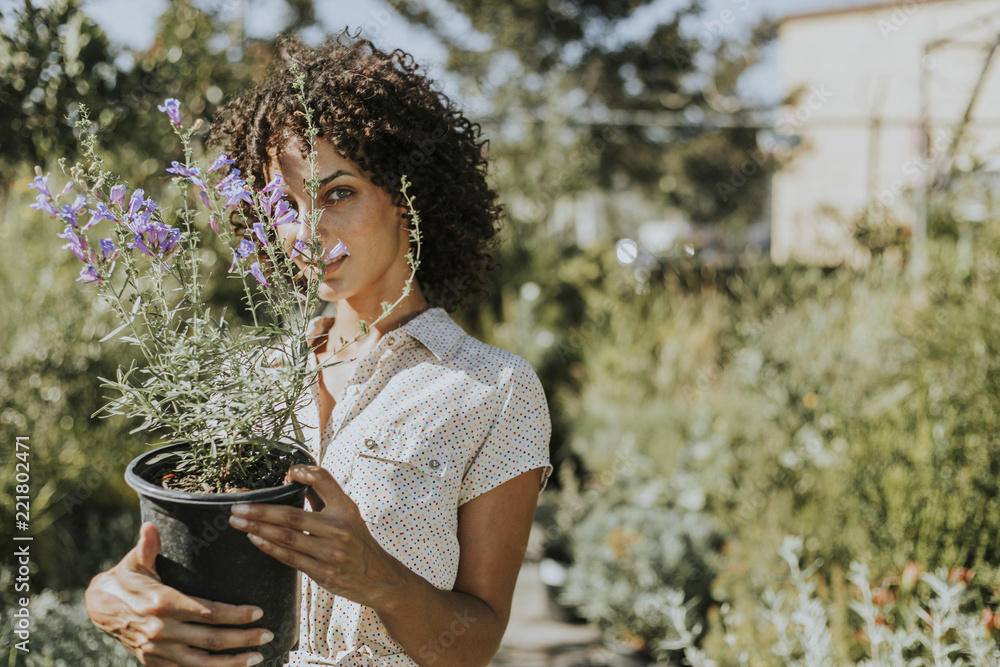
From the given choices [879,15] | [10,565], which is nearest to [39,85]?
[10,565]

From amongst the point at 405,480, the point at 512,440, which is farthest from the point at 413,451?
the point at 512,440

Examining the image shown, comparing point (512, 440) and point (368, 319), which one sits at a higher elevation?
point (368, 319)

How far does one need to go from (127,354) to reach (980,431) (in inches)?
138

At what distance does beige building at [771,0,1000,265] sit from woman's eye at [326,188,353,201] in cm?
625

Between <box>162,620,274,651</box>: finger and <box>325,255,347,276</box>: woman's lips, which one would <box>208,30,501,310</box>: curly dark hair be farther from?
<box>162,620,274,651</box>: finger

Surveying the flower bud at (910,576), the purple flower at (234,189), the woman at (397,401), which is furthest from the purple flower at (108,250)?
the flower bud at (910,576)

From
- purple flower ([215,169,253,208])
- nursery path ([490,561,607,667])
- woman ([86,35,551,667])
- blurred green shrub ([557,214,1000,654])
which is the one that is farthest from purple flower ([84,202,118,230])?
nursery path ([490,561,607,667])

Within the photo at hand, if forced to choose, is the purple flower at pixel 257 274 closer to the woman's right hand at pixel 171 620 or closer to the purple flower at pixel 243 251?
the purple flower at pixel 243 251

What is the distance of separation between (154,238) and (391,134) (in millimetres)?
530

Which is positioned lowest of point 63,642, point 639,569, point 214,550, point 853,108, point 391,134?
point 639,569

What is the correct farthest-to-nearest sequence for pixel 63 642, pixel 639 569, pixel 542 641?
pixel 542 641 < pixel 639 569 < pixel 63 642

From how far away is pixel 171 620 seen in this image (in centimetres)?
92

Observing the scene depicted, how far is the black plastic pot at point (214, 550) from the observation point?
0.90 metres

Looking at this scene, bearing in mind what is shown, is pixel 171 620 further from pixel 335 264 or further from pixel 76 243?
pixel 335 264
